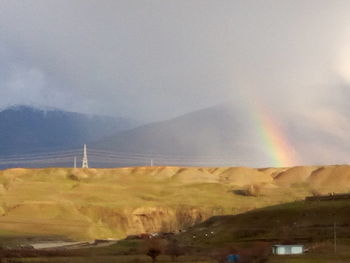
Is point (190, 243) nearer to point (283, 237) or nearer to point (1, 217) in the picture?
point (283, 237)

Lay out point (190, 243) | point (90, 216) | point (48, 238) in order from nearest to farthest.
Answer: point (190, 243)
point (48, 238)
point (90, 216)

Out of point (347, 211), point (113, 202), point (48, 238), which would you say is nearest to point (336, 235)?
A: point (347, 211)

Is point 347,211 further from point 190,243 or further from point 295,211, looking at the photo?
point 190,243

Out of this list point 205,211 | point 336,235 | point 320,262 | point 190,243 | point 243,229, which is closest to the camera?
point 320,262

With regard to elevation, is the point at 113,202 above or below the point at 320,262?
above

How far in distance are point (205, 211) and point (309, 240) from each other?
86303 millimetres

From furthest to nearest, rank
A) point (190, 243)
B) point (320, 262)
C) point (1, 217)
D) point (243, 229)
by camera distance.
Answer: point (1, 217) → point (243, 229) → point (190, 243) → point (320, 262)

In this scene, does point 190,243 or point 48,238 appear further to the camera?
point 48,238

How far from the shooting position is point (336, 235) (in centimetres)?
10456

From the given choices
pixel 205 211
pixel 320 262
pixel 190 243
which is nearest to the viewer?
pixel 320 262

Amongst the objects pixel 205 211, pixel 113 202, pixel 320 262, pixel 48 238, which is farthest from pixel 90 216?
pixel 320 262

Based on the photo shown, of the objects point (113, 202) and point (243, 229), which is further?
point (113, 202)

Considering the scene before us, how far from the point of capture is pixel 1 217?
6142 inches

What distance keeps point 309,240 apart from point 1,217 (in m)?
79.6
